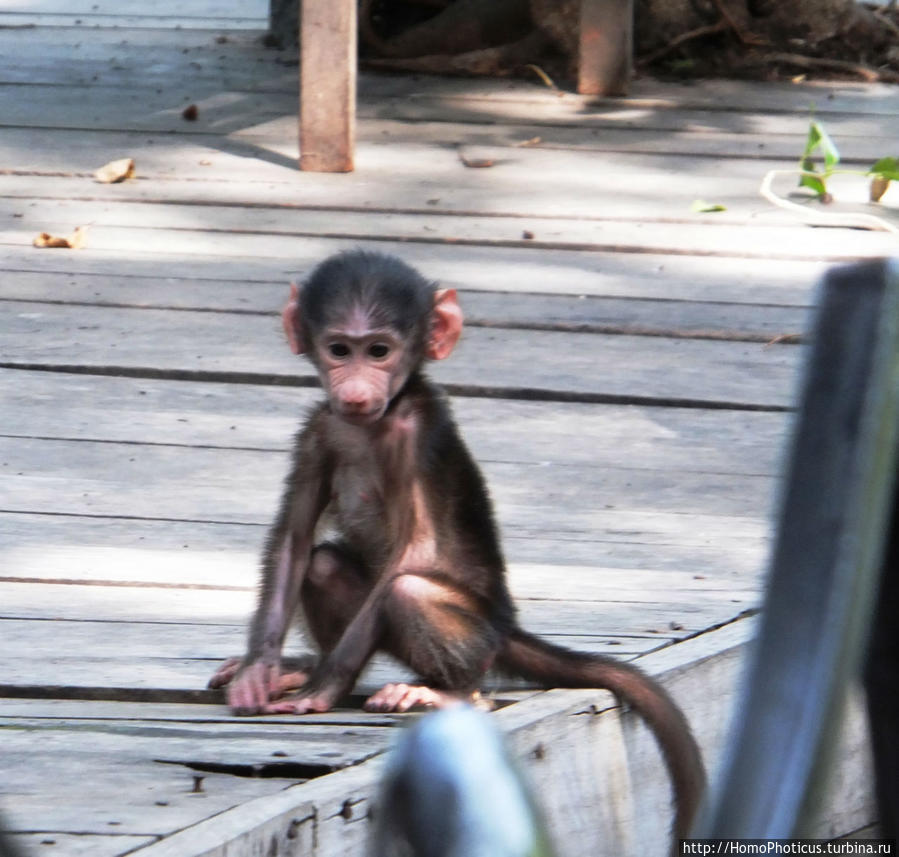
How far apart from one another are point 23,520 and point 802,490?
8.28 ft

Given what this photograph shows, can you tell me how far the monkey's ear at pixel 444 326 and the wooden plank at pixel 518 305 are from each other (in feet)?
4.88

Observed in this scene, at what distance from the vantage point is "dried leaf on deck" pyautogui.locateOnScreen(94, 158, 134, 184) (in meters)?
5.55

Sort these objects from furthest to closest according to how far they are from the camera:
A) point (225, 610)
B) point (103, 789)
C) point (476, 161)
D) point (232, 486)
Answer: point (476, 161), point (232, 486), point (225, 610), point (103, 789)

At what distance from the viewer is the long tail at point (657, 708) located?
2.36 meters

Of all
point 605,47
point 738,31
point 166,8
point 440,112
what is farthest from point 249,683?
point 166,8

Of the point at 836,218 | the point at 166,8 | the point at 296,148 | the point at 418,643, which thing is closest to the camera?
the point at 418,643

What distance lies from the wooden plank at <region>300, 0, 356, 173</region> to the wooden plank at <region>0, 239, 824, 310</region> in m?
0.80

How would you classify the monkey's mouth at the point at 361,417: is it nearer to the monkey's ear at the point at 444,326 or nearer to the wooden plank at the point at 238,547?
the monkey's ear at the point at 444,326

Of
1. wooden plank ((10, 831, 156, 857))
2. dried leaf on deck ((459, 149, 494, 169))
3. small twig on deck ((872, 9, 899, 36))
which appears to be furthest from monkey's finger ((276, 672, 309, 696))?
small twig on deck ((872, 9, 899, 36))

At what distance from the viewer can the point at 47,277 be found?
15.0ft

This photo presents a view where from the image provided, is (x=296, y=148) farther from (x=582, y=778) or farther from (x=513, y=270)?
(x=582, y=778)

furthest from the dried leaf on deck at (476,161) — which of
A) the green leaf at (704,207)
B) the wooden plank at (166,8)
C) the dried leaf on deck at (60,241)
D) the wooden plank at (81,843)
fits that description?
the wooden plank at (81,843)

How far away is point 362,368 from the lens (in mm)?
2686

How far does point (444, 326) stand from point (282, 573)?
518 mm
